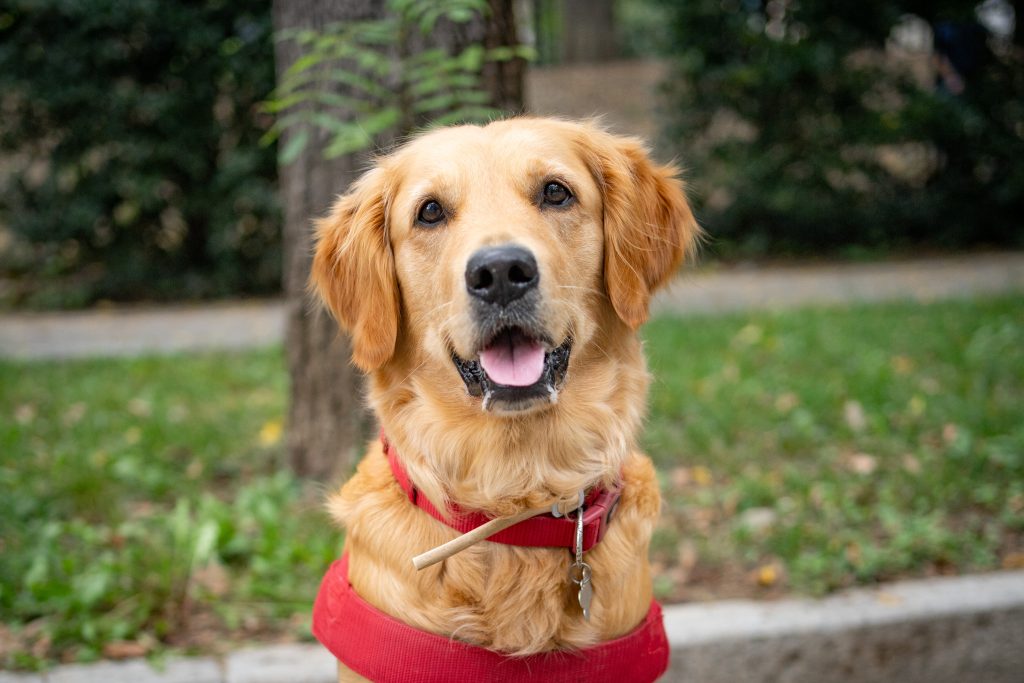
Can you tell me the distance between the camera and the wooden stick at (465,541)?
2.23 meters

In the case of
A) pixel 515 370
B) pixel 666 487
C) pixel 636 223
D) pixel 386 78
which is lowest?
pixel 666 487

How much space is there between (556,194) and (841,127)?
7.39 meters

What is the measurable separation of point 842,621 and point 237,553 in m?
2.29

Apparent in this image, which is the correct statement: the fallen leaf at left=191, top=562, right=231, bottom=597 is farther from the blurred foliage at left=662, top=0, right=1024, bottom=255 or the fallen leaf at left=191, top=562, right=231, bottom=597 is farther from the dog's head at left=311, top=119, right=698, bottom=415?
the blurred foliage at left=662, top=0, right=1024, bottom=255

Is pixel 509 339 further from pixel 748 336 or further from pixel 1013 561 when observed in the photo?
pixel 748 336

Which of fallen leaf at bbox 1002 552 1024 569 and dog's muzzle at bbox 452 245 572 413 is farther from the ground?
dog's muzzle at bbox 452 245 572 413

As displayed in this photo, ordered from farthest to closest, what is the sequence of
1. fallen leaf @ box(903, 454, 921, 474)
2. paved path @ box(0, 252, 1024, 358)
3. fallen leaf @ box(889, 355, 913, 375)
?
paved path @ box(0, 252, 1024, 358)
fallen leaf @ box(889, 355, 913, 375)
fallen leaf @ box(903, 454, 921, 474)

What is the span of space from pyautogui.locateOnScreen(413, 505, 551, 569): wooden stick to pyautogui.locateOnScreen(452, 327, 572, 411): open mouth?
270 millimetres

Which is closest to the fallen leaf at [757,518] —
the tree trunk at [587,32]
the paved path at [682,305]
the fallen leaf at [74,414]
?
the paved path at [682,305]

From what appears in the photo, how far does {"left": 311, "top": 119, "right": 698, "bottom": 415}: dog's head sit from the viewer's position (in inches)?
91.7

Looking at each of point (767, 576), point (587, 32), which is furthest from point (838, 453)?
point (587, 32)

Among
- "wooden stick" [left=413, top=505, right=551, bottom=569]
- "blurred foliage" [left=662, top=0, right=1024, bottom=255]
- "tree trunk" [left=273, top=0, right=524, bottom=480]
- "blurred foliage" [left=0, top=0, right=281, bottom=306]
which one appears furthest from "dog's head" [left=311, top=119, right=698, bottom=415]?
"blurred foliage" [left=662, top=0, right=1024, bottom=255]

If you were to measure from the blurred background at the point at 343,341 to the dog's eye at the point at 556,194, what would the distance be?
75cm

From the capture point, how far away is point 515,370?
2.37m
